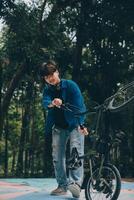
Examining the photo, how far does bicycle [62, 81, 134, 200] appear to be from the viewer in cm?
552

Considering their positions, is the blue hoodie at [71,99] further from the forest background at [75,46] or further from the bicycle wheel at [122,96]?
the forest background at [75,46]

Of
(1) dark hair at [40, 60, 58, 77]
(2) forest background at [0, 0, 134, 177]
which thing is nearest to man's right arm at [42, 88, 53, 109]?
(1) dark hair at [40, 60, 58, 77]

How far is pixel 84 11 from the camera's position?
19.4 meters

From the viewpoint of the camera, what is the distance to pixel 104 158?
5688 millimetres

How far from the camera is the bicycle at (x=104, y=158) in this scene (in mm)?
→ 5523

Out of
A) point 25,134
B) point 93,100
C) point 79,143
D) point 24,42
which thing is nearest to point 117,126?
point 93,100

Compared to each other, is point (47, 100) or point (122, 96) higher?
point (47, 100)

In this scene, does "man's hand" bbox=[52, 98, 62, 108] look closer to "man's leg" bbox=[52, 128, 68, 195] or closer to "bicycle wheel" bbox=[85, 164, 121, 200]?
"man's leg" bbox=[52, 128, 68, 195]

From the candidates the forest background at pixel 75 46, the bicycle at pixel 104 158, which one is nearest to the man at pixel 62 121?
the bicycle at pixel 104 158

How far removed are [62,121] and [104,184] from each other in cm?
111

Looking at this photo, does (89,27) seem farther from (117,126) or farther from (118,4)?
(117,126)

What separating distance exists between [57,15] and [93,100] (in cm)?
492

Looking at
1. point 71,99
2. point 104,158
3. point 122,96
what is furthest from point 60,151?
point 122,96

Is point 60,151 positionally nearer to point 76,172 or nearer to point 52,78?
point 76,172
